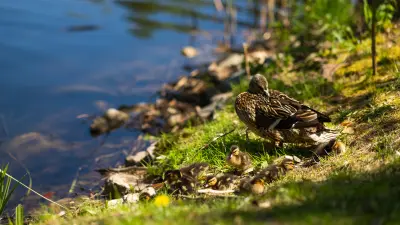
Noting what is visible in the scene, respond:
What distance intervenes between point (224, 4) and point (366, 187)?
1174 centimetres

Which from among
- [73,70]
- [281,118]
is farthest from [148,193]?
[73,70]

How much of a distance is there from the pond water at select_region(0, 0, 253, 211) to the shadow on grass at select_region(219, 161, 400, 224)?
3768 mm

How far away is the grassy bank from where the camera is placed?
3516 mm

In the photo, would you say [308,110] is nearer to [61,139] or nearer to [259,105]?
[259,105]

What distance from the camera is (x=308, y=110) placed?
18.2 ft

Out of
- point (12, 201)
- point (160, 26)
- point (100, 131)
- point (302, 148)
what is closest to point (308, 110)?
point (302, 148)

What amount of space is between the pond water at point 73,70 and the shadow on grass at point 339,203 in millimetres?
3768

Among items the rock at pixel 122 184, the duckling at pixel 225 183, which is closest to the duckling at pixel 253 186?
the duckling at pixel 225 183

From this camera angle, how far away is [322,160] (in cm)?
521

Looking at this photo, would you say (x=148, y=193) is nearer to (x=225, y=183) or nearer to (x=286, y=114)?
(x=225, y=183)

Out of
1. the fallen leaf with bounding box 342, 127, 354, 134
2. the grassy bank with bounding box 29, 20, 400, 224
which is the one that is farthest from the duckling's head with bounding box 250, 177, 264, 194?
the fallen leaf with bounding box 342, 127, 354, 134

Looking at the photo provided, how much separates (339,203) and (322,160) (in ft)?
5.51

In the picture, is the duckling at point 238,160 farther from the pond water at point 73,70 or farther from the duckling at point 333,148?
the pond water at point 73,70

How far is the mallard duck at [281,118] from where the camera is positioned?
17.9 ft
